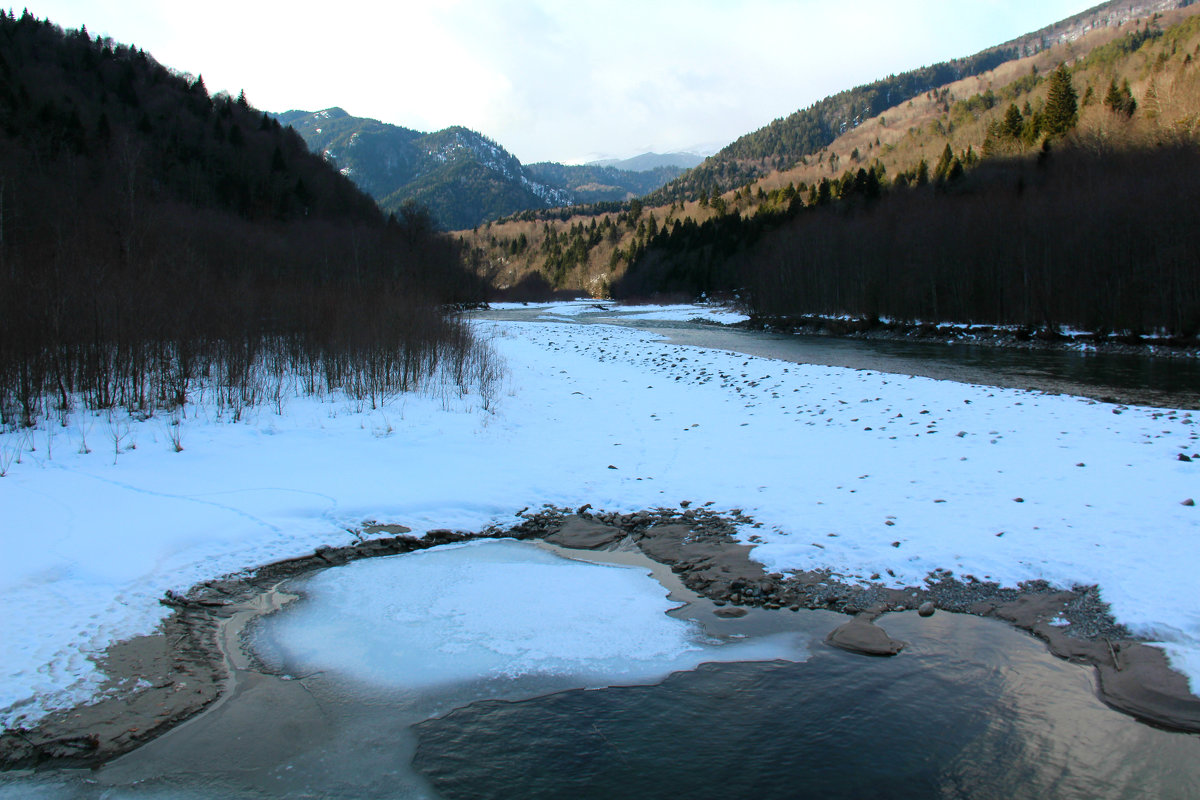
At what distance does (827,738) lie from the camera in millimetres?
5117

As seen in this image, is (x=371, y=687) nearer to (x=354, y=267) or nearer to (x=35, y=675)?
(x=35, y=675)

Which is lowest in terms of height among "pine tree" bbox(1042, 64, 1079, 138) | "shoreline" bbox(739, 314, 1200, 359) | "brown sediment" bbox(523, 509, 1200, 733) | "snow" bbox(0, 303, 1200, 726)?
"brown sediment" bbox(523, 509, 1200, 733)

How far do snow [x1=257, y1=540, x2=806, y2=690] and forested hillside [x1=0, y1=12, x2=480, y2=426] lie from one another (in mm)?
8916

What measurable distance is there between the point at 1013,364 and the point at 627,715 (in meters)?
31.9

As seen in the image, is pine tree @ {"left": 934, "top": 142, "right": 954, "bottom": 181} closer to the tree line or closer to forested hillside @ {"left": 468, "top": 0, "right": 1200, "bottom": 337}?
forested hillside @ {"left": 468, "top": 0, "right": 1200, "bottom": 337}

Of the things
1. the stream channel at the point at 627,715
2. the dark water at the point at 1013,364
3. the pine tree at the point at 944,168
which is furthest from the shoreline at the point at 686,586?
the pine tree at the point at 944,168

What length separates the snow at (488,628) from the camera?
616cm

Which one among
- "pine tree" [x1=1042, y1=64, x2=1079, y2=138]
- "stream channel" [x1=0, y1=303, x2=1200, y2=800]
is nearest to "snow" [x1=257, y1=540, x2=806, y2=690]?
"stream channel" [x1=0, y1=303, x2=1200, y2=800]

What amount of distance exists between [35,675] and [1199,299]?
161ft

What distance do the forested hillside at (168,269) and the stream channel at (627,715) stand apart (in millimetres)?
9616

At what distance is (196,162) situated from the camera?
233ft

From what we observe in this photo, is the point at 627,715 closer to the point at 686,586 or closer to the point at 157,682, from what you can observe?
the point at 686,586

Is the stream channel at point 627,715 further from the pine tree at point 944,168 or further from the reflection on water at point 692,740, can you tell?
the pine tree at point 944,168

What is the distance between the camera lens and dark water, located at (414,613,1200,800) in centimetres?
457
